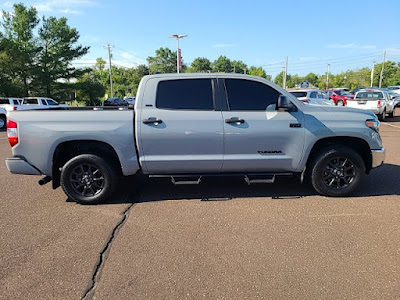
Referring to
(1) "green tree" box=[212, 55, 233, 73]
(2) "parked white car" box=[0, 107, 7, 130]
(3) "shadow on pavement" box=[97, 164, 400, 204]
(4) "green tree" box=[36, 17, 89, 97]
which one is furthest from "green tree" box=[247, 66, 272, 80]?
(3) "shadow on pavement" box=[97, 164, 400, 204]

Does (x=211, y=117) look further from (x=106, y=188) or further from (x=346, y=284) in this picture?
(x=346, y=284)

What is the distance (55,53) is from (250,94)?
120ft

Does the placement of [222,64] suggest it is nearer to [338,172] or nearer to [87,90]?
[87,90]

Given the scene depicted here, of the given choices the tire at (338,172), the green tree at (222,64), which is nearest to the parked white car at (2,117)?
the tire at (338,172)

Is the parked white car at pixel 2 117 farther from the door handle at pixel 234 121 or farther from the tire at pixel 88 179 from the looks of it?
the door handle at pixel 234 121

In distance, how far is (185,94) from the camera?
4570 mm

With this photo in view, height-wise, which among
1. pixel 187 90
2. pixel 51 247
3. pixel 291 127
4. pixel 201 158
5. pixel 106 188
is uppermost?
pixel 187 90

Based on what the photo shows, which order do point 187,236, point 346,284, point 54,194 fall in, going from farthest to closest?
point 54,194 → point 187,236 → point 346,284

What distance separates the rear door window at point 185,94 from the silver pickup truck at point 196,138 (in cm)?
1

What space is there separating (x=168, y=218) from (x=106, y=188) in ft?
3.73

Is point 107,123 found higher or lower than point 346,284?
higher

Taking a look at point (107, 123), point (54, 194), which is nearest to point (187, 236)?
point (107, 123)

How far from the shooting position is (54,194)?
5.09 metres

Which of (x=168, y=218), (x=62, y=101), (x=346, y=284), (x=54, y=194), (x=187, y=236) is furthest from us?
(x=62, y=101)
